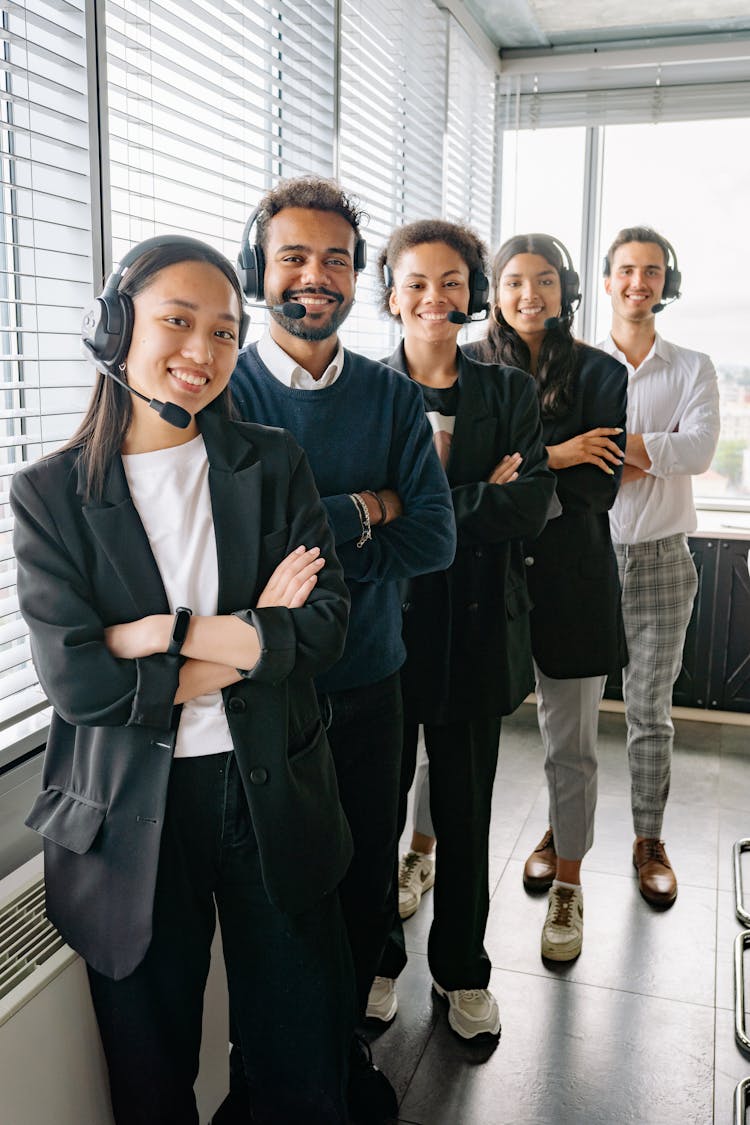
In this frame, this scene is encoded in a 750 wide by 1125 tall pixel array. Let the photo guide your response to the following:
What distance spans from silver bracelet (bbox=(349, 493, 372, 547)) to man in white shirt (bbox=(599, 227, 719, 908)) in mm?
1317

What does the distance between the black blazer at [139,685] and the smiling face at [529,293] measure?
1061mm

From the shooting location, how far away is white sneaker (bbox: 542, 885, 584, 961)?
2461 mm

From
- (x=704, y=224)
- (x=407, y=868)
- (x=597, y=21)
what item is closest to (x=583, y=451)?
(x=407, y=868)

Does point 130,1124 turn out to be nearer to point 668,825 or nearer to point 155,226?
point 155,226

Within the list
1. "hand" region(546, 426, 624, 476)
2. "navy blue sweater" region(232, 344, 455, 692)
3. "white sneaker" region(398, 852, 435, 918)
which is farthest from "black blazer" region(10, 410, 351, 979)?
"white sneaker" region(398, 852, 435, 918)

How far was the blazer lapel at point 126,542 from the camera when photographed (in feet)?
4.18

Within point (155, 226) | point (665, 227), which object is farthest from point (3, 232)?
point (665, 227)

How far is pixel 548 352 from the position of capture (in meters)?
2.34

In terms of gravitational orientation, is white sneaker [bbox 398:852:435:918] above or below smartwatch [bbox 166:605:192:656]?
below

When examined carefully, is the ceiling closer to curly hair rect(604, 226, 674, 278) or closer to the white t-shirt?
curly hair rect(604, 226, 674, 278)

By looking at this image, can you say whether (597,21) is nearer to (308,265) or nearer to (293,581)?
(308,265)

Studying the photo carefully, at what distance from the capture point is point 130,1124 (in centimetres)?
146

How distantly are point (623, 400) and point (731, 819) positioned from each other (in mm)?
1651

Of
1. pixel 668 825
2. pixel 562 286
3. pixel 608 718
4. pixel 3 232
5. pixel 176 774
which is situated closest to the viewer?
pixel 176 774
